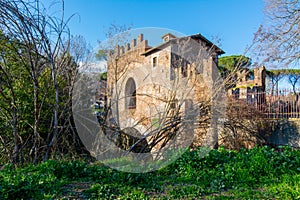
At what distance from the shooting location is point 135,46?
223 inches

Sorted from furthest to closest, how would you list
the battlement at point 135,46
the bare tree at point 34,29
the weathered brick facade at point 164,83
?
the battlement at point 135,46 < the weathered brick facade at point 164,83 < the bare tree at point 34,29

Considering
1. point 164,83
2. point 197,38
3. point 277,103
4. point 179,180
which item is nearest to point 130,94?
point 164,83

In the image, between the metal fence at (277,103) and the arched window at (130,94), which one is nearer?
the arched window at (130,94)

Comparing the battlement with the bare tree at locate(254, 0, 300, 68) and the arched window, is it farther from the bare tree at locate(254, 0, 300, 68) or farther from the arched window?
the bare tree at locate(254, 0, 300, 68)

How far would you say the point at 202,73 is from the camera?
207 inches

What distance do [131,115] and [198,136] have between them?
1.68 m

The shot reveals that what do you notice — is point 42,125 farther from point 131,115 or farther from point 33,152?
point 131,115

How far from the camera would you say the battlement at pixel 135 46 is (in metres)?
5.14

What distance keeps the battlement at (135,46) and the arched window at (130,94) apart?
76 cm

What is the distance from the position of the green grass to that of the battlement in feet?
9.57

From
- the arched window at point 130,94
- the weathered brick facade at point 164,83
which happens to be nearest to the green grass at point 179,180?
the weathered brick facade at point 164,83

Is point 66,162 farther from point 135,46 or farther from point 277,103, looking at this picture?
point 277,103

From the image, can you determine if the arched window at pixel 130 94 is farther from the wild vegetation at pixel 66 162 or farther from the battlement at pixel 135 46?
the wild vegetation at pixel 66 162

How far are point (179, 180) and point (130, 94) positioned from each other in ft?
9.76
